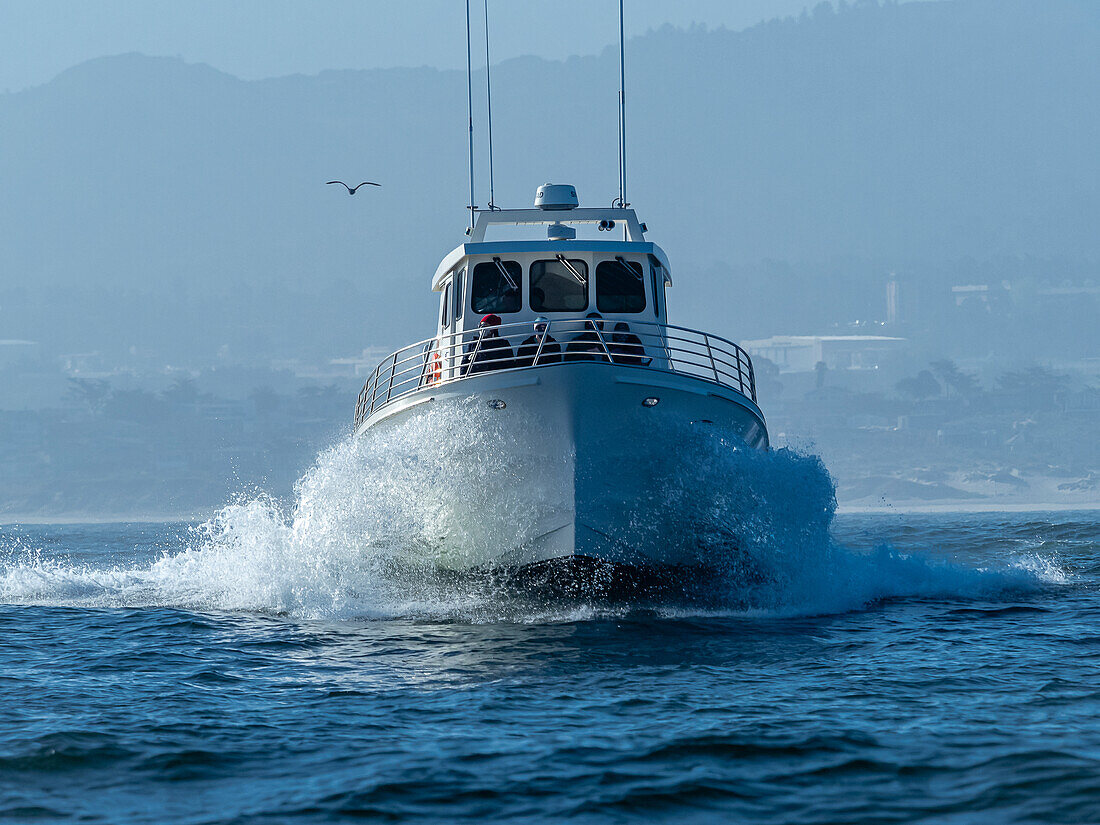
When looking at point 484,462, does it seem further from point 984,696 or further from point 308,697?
point 984,696

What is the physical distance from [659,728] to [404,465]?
21.2 ft

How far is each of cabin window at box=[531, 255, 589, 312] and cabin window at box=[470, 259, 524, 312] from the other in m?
0.22

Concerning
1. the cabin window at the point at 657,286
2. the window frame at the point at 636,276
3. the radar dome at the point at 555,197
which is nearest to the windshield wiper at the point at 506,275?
the window frame at the point at 636,276

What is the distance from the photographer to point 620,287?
15312 mm

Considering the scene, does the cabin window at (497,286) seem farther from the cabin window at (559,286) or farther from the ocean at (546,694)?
the ocean at (546,694)

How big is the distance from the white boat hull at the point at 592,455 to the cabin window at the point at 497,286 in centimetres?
285

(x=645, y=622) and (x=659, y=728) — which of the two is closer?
(x=659, y=728)

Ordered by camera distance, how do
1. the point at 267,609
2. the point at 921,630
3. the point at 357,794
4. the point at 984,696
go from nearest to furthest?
the point at 357,794, the point at 984,696, the point at 921,630, the point at 267,609

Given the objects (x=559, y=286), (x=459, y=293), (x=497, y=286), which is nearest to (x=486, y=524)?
(x=497, y=286)

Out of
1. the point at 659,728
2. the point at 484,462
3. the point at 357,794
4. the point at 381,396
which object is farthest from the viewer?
the point at 381,396

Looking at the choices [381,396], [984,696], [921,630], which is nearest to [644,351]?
[381,396]

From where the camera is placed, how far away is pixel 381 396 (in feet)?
48.7

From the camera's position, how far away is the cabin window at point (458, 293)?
1534 cm

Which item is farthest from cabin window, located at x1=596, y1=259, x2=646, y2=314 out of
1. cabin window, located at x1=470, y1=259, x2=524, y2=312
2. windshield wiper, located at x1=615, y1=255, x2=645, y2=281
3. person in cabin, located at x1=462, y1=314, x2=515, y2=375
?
person in cabin, located at x1=462, y1=314, x2=515, y2=375
